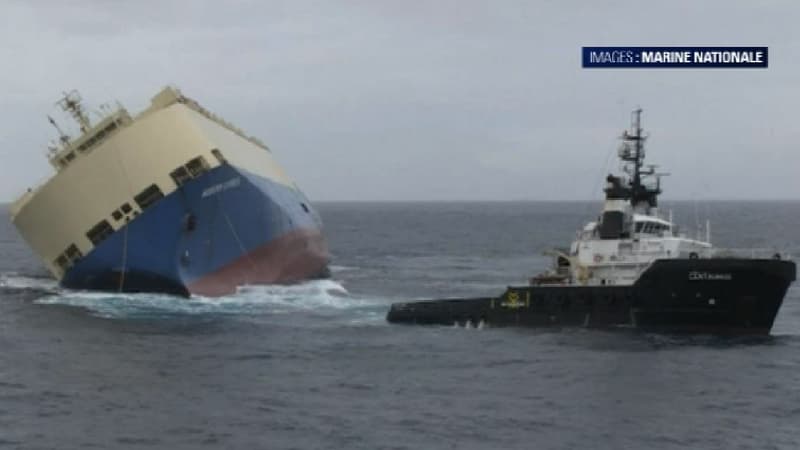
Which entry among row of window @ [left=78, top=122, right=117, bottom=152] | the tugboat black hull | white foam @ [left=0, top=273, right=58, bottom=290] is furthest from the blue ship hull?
the tugboat black hull

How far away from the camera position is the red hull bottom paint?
55469 millimetres

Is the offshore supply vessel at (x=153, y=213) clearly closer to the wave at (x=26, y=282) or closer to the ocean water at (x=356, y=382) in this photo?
the ocean water at (x=356, y=382)

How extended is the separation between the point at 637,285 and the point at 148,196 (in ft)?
83.3

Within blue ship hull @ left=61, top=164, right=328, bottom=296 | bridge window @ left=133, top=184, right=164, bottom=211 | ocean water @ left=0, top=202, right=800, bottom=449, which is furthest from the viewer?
bridge window @ left=133, top=184, right=164, bottom=211

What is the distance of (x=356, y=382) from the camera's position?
35.3m

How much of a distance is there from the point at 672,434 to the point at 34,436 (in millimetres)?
16759

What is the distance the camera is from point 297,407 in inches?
1257

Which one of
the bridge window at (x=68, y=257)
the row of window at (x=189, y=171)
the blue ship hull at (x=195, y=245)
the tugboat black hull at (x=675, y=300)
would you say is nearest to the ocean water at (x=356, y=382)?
the tugboat black hull at (x=675, y=300)

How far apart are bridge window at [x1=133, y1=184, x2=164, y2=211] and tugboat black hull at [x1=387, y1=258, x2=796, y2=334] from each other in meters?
19.3

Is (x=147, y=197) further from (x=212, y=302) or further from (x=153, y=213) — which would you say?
(x=212, y=302)

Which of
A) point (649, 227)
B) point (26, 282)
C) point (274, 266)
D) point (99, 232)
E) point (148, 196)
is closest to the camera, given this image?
point (649, 227)

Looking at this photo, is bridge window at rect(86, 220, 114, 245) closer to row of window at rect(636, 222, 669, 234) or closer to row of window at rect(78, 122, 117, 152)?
row of window at rect(78, 122, 117, 152)

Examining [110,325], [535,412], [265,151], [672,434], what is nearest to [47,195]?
[110,325]

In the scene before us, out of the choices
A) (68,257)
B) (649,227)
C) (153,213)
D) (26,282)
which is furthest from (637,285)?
(26,282)
